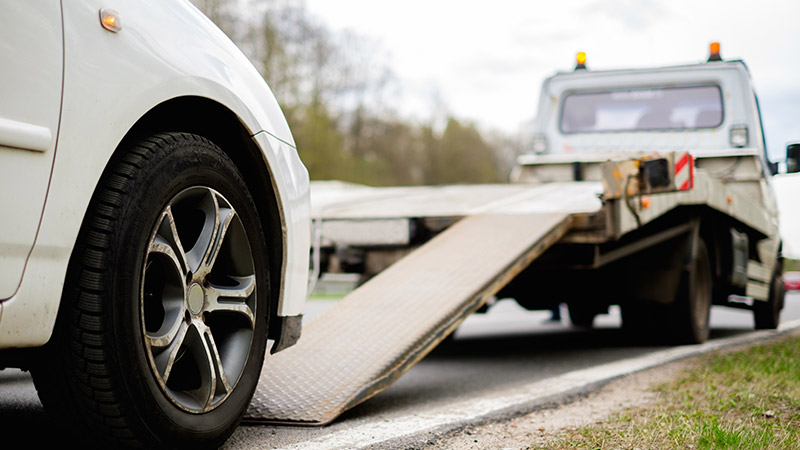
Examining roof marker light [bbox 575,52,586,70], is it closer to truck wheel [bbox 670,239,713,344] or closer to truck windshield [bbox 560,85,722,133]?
truck windshield [bbox 560,85,722,133]

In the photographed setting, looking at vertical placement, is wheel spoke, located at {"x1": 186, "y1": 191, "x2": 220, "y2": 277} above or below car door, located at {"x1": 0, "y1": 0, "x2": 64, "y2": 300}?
below

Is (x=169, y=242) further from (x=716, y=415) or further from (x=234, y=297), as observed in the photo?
(x=716, y=415)

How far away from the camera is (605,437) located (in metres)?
2.91

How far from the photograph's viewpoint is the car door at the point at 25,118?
1.79 meters

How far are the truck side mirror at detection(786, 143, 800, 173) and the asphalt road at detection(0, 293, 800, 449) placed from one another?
1686mm

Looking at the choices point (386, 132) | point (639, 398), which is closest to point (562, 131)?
point (639, 398)

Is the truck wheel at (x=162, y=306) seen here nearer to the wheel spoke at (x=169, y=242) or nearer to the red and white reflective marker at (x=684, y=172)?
the wheel spoke at (x=169, y=242)

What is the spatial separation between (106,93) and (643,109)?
7125mm

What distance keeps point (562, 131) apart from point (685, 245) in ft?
8.45

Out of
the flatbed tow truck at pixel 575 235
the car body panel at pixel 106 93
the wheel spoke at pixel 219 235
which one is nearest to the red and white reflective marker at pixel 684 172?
the flatbed tow truck at pixel 575 235

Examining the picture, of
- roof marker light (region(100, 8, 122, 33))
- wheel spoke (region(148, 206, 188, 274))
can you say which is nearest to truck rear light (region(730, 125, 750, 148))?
wheel spoke (region(148, 206, 188, 274))

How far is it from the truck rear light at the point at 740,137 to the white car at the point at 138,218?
625 centimetres

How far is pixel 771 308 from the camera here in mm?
8766

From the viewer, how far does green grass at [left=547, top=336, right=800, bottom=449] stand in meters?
2.81
